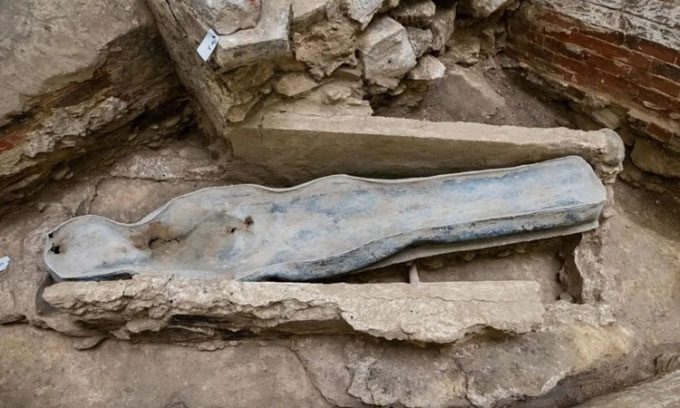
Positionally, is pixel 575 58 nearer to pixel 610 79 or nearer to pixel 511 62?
pixel 610 79

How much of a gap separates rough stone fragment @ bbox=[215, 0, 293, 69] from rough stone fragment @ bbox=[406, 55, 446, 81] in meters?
1.09

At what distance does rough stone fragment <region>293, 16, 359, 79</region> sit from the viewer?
2.60 meters

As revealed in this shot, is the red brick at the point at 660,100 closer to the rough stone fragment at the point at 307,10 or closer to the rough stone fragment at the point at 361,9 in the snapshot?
the rough stone fragment at the point at 361,9

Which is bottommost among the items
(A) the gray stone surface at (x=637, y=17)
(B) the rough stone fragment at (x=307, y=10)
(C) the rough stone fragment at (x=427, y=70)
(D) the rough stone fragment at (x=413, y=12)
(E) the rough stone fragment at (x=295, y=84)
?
(C) the rough stone fragment at (x=427, y=70)

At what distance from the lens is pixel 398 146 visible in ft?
8.96

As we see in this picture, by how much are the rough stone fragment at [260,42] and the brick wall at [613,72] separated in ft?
5.90

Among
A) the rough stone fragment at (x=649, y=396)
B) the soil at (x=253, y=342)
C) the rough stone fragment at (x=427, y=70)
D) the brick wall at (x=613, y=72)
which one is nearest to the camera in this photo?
the rough stone fragment at (x=649, y=396)

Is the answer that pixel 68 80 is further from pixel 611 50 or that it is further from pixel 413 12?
pixel 611 50

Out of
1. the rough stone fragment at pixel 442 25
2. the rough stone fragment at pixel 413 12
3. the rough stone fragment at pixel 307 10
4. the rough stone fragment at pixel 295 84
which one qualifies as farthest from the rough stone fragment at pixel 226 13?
the rough stone fragment at pixel 442 25

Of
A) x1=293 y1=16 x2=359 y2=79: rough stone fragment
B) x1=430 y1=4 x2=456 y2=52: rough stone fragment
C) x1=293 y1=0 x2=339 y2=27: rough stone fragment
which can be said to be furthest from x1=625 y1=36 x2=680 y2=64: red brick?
x1=293 y1=0 x2=339 y2=27: rough stone fragment

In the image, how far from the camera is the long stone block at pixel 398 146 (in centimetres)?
268

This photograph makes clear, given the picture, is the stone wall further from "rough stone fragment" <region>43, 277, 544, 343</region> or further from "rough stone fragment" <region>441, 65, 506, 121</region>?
"rough stone fragment" <region>441, 65, 506, 121</region>

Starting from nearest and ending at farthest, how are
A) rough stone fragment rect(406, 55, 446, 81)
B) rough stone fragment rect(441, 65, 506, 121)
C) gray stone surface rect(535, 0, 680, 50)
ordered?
gray stone surface rect(535, 0, 680, 50), rough stone fragment rect(406, 55, 446, 81), rough stone fragment rect(441, 65, 506, 121)

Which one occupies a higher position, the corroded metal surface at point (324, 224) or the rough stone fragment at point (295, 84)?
the rough stone fragment at point (295, 84)
